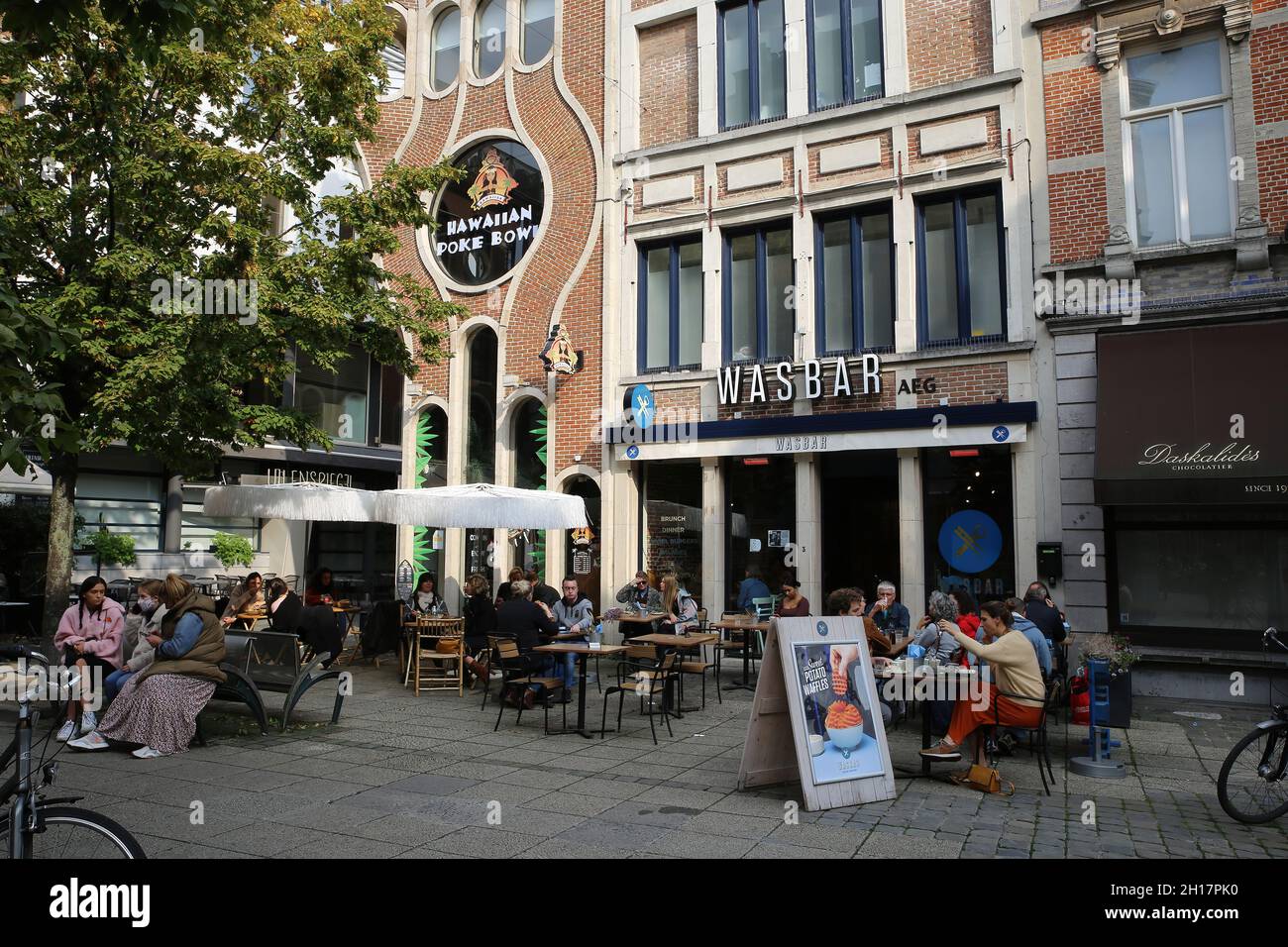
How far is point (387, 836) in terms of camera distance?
18.9 ft

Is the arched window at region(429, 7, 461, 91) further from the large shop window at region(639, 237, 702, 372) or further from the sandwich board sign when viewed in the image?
the sandwich board sign

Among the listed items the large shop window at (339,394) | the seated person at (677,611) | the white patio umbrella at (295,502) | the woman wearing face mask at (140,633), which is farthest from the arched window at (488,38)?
the woman wearing face mask at (140,633)

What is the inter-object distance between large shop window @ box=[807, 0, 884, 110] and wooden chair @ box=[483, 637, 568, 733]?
10.0 metres

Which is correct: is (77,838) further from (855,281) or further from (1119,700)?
(855,281)

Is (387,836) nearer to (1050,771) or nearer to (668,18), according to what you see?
(1050,771)

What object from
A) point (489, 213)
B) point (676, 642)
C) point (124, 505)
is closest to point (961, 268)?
point (676, 642)

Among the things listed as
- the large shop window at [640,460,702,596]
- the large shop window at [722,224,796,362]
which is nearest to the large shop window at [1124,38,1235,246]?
the large shop window at [722,224,796,362]

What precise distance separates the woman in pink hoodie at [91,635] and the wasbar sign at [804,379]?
9069 mm

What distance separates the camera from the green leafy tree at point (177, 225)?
9.52 m

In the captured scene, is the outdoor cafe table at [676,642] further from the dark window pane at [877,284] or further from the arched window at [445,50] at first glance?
the arched window at [445,50]

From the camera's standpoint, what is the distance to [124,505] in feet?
63.7

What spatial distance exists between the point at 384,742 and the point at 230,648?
2.38 metres

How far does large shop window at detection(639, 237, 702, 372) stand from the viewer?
15.7 metres
